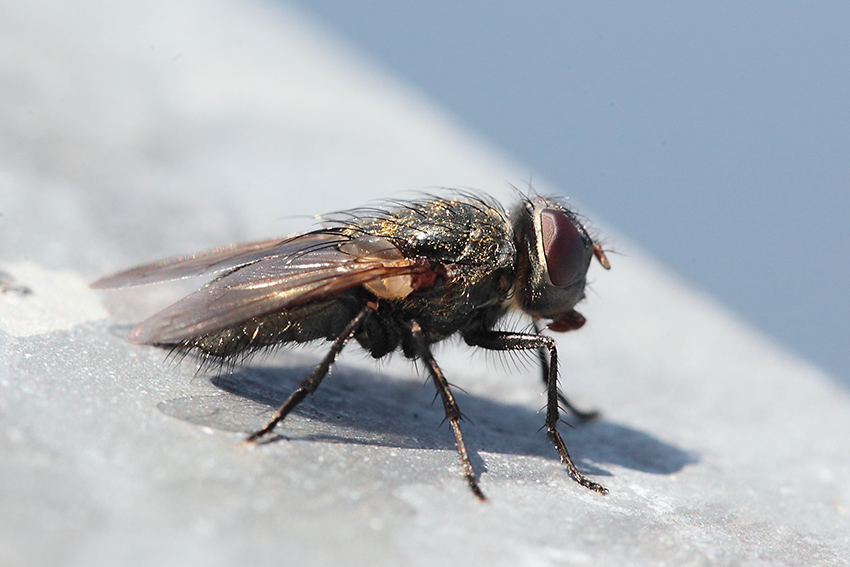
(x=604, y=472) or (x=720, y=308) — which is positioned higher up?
(x=720, y=308)

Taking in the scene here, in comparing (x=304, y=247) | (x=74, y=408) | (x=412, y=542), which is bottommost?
(x=74, y=408)

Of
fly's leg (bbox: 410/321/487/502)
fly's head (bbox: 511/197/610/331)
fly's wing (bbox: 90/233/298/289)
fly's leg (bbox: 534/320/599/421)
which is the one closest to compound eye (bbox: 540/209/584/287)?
fly's head (bbox: 511/197/610/331)

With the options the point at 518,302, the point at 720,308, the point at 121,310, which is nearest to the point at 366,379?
the point at 518,302

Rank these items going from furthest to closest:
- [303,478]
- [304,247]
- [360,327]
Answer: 1. [304,247]
2. [360,327]
3. [303,478]

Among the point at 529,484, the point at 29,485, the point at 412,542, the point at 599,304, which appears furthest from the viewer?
the point at 599,304

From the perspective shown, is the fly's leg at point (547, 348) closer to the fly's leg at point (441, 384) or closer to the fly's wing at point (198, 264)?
the fly's leg at point (441, 384)

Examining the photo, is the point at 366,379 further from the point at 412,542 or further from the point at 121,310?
the point at 412,542
